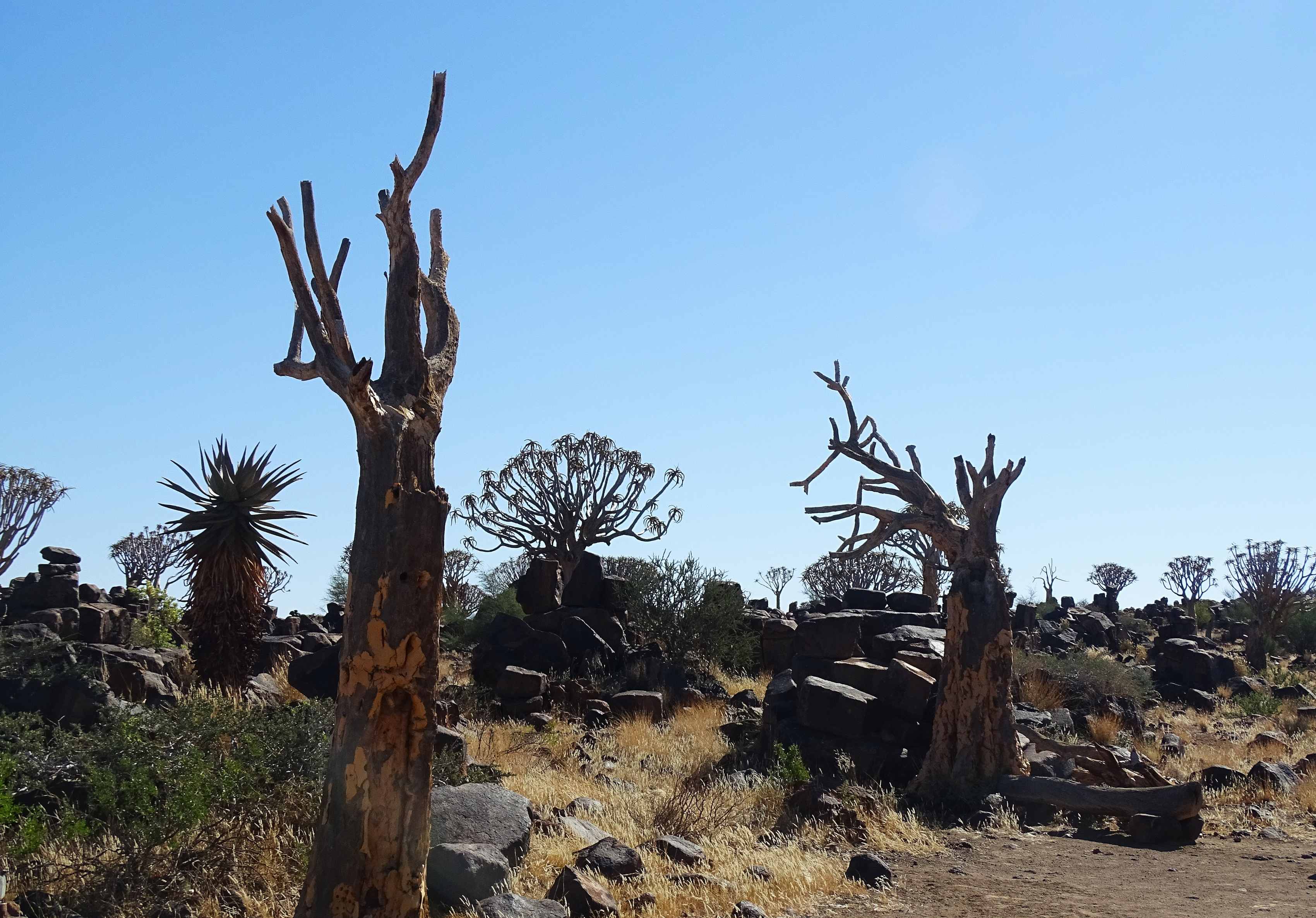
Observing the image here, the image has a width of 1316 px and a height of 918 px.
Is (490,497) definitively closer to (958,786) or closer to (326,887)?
(958,786)

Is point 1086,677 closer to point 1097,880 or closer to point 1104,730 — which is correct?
point 1104,730

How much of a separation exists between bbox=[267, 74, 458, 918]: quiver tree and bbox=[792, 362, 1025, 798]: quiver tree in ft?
27.7

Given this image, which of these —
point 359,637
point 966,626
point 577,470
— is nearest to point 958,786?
point 966,626

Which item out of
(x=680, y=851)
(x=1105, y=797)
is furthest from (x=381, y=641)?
(x=1105, y=797)

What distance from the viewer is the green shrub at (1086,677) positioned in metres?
21.7

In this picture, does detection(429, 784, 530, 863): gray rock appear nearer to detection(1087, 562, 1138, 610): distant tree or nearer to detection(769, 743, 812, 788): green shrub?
detection(769, 743, 812, 788): green shrub

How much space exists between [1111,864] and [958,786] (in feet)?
8.94

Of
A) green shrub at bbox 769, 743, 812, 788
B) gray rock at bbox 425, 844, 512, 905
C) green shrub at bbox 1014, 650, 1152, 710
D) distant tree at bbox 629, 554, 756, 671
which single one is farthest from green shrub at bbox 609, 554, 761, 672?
gray rock at bbox 425, 844, 512, 905

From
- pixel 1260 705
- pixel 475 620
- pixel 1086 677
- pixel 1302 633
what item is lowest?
pixel 1260 705

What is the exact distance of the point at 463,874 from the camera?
7941 millimetres

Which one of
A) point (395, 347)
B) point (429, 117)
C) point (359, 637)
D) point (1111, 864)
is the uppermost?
point (429, 117)

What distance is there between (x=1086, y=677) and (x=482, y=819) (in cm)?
1683

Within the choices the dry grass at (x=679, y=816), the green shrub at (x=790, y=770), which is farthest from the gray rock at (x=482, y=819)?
the green shrub at (x=790, y=770)

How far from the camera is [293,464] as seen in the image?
15.9m
